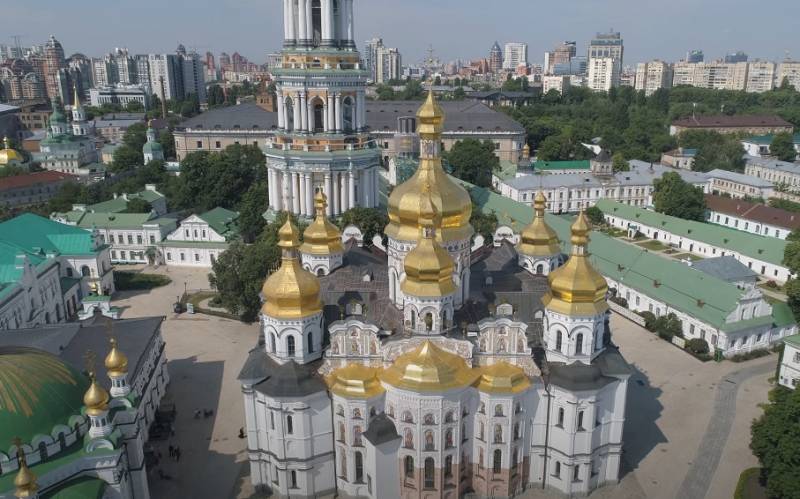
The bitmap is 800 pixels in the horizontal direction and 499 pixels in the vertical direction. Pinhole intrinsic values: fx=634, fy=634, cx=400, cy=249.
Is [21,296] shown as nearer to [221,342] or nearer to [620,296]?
[221,342]

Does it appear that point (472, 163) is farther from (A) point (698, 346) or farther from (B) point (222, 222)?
(A) point (698, 346)

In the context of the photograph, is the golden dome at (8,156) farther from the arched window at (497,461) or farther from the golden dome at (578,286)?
the golden dome at (578,286)

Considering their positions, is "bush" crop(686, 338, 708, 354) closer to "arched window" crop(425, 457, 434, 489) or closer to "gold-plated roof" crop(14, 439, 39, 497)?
"arched window" crop(425, 457, 434, 489)

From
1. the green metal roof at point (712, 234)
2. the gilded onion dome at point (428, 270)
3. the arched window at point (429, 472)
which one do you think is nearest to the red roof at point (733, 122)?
the green metal roof at point (712, 234)

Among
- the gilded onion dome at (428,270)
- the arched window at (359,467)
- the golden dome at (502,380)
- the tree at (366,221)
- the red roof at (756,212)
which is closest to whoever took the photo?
the gilded onion dome at (428,270)

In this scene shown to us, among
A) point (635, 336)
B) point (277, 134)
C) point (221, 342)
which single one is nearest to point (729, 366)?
point (635, 336)

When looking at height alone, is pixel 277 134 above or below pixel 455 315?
above
